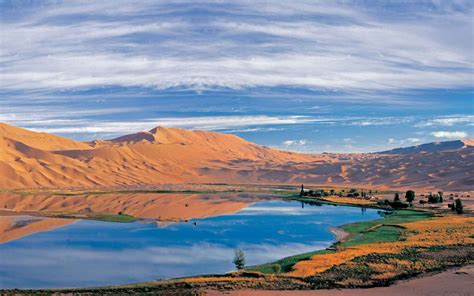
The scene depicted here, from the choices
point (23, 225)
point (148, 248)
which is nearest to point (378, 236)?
point (148, 248)

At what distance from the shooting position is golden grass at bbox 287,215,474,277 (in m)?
33.7

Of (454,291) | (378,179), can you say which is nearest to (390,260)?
(454,291)

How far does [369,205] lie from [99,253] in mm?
50963

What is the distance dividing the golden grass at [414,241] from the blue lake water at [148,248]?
4348 mm

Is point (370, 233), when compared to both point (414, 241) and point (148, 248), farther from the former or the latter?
point (148, 248)

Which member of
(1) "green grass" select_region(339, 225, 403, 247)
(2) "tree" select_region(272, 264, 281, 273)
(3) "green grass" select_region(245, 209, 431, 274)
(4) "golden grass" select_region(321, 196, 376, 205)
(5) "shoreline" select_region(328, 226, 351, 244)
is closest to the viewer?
(2) "tree" select_region(272, 264, 281, 273)

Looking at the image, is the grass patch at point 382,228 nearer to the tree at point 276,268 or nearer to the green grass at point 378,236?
the green grass at point 378,236

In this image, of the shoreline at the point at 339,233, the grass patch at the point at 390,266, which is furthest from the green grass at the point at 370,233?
the grass patch at the point at 390,266

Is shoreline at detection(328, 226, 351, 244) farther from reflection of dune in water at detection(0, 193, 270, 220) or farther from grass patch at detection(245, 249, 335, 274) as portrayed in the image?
reflection of dune in water at detection(0, 193, 270, 220)

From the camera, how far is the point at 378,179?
153 meters

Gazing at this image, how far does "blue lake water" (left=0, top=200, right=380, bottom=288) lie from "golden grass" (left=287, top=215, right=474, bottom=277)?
435 cm

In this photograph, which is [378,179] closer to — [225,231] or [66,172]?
[66,172]

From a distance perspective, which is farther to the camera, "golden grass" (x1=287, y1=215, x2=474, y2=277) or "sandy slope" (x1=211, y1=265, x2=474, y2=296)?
"golden grass" (x1=287, y1=215, x2=474, y2=277)

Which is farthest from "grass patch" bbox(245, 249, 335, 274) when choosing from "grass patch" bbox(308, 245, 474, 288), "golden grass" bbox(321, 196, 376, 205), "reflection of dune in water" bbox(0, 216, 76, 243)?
"golden grass" bbox(321, 196, 376, 205)
